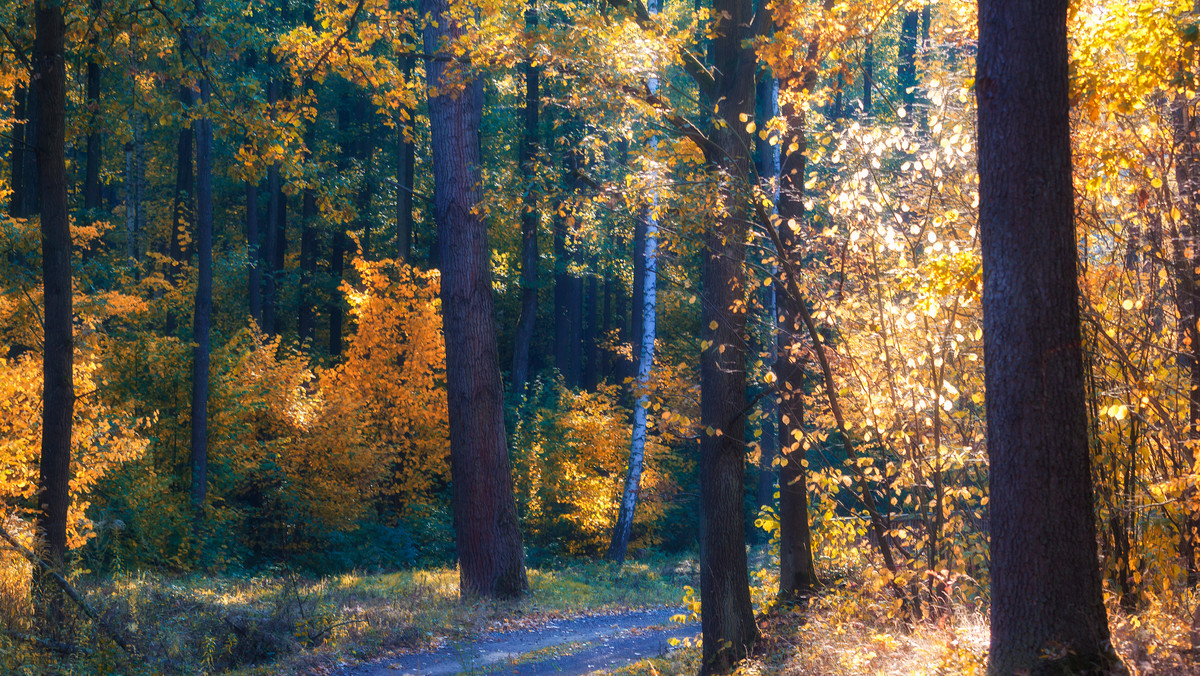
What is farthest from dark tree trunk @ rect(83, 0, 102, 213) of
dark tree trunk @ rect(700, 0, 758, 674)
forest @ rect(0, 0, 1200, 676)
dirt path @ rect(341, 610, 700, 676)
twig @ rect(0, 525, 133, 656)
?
dirt path @ rect(341, 610, 700, 676)

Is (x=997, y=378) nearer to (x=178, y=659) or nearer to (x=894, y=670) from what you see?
(x=894, y=670)

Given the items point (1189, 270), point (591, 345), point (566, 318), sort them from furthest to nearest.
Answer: point (591, 345) → point (566, 318) → point (1189, 270)

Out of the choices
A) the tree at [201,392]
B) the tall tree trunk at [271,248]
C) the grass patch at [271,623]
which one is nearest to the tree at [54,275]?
the grass patch at [271,623]

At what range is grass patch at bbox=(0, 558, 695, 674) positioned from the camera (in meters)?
6.73

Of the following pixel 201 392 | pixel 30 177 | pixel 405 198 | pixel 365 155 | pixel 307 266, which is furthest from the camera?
pixel 365 155

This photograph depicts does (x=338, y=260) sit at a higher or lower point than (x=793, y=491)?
higher

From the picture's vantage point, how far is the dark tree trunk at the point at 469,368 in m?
10.9

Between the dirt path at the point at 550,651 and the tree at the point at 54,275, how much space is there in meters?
3.47

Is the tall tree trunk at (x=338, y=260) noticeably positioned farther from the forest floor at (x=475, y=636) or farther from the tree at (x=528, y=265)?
the forest floor at (x=475, y=636)

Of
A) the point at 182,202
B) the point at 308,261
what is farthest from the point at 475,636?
the point at 308,261

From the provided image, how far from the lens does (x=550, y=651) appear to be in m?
8.98

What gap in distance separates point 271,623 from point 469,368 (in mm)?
4042

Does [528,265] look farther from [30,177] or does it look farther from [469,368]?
[469,368]

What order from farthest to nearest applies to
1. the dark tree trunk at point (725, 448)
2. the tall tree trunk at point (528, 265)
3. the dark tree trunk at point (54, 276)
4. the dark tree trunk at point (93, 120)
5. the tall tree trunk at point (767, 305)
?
the tall tree trunk at point (528, 265) → the tall tree trunk at point (767, 305) → the dark tree trunk at point (93, 120) → the dark tree trunk at point (54, 276) → the dark tree trunk at point (725, 448)
